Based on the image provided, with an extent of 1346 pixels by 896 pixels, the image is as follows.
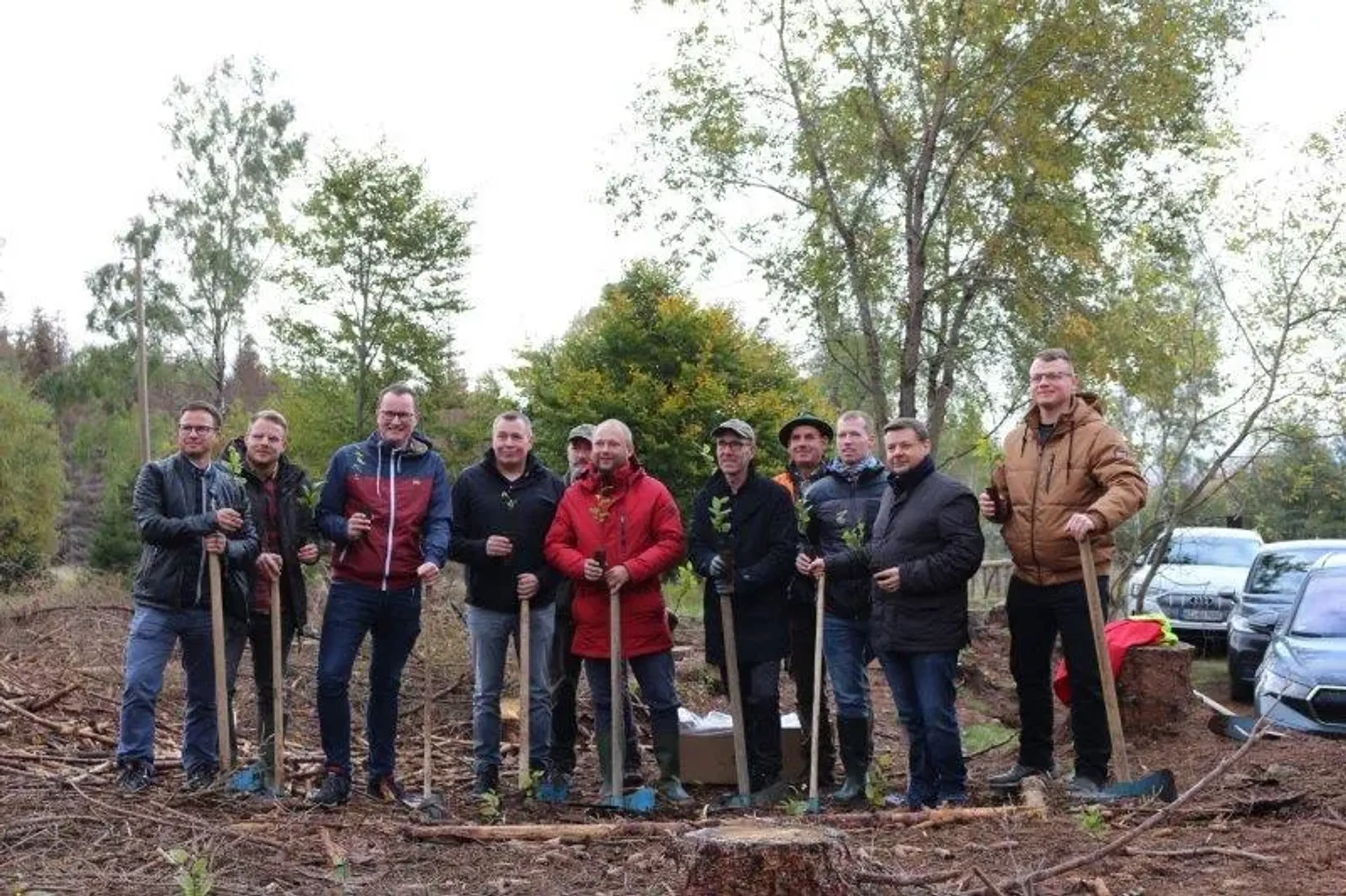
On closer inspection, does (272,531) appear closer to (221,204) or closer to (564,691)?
(564,691)

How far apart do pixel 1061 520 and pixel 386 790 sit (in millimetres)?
3859

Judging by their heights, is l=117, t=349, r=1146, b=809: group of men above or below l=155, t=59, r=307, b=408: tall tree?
below

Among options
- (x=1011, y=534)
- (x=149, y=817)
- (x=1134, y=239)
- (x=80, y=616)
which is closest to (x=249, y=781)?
(x=149, y=817)

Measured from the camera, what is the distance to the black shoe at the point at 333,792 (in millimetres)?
6832

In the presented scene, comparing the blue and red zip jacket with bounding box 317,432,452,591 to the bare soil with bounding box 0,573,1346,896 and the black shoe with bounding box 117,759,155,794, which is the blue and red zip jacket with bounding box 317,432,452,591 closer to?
the bare soil with bounding box 0,573,1346,896

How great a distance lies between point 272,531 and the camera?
7285 mm

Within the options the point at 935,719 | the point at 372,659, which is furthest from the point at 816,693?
the point at 372,659

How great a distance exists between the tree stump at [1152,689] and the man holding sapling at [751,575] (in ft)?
10.1

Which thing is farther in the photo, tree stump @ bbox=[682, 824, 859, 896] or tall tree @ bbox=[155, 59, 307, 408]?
tall tree @ bbox=[155, 59, 307, 408]

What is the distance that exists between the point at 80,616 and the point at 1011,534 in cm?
1090

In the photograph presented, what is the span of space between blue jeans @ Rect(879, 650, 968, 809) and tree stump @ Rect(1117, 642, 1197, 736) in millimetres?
2816

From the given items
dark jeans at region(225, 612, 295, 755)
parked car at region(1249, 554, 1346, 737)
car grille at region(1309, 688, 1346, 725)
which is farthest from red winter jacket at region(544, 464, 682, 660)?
car grille at region(1309, 688, 1346, 725)

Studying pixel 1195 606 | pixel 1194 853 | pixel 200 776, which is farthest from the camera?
pixel 1195 606

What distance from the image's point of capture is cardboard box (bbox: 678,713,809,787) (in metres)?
7.93
